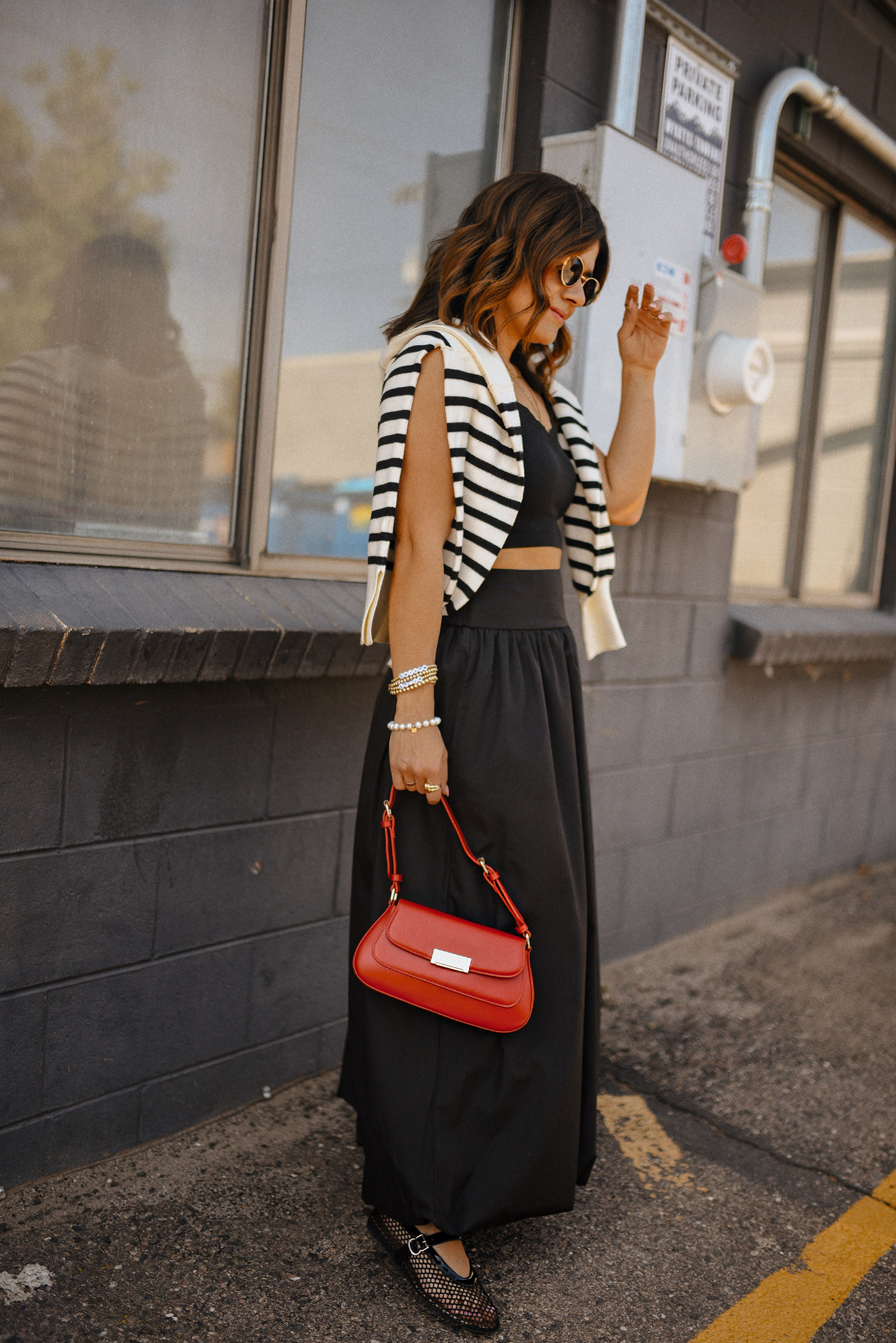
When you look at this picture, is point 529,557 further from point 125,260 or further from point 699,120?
point 699,120

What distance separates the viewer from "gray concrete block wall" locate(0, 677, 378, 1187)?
2.21m

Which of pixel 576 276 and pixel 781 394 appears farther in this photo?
pixel 781 394

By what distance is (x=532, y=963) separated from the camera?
209cm

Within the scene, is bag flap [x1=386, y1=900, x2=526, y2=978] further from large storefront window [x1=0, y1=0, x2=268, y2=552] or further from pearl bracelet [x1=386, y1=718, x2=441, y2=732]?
large storefront window [x1=0, y1=0, x2=268, y2=552]

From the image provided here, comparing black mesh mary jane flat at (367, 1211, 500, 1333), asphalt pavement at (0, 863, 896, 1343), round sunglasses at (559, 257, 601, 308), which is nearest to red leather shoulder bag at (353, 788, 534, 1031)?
black mesh mary jane flat at (367, 1211, 500, 1333)

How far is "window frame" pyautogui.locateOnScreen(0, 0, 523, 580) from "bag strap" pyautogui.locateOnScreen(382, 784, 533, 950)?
871mm

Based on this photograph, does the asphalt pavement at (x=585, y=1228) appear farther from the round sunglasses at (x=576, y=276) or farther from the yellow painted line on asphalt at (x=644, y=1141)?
the round sunglasses at (x=576, y=276)

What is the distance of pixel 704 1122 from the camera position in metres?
2.86

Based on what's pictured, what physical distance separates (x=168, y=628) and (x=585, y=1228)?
1557 millimetres

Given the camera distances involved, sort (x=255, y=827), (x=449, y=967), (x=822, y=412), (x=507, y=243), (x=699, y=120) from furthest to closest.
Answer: (x=822, y=412)
(x=699, y=120)
(x=255, y=827)
(x=507, y=243)
(x=449, y=967)

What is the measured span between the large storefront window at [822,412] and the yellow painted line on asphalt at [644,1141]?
8.03ft

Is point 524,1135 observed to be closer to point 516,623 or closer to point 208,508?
point 516,623

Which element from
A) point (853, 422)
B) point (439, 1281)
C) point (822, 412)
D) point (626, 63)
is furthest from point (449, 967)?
point (853, 422)

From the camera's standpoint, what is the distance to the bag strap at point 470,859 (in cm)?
203
